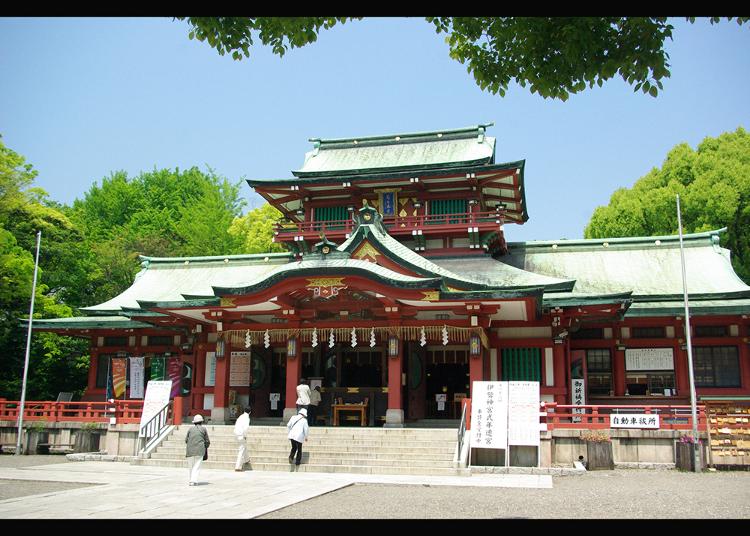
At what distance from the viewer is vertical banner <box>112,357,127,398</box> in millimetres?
28859

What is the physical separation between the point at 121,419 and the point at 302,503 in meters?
12.3

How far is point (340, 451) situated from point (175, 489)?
6350 millimetres

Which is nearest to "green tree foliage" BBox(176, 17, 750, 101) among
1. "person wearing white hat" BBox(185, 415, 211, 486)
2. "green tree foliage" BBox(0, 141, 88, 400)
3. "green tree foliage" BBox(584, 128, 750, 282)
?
"person wearing white hat" BBox(185, 415, 211, 486)

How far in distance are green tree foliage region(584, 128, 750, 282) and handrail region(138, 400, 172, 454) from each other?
95.0ft

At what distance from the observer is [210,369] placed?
87.4ft

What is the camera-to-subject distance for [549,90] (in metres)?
8.27

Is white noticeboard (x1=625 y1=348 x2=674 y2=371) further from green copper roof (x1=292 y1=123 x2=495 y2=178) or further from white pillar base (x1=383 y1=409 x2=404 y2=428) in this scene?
green copper roof (x1=292 y1=123 x2=495 y2=178)

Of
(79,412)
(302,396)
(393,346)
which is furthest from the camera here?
(79,412)

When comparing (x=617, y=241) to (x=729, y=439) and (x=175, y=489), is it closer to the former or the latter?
(x=729, y=439)

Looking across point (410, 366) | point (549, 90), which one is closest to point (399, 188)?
point (410, 366)

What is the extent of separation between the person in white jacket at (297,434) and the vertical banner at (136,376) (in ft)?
42.0

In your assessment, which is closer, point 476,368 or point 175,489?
point 175,489

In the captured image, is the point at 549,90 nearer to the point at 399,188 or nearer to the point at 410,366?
the point at 410,366

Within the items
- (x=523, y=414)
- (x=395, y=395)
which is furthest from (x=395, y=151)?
(x=523, y=414)
